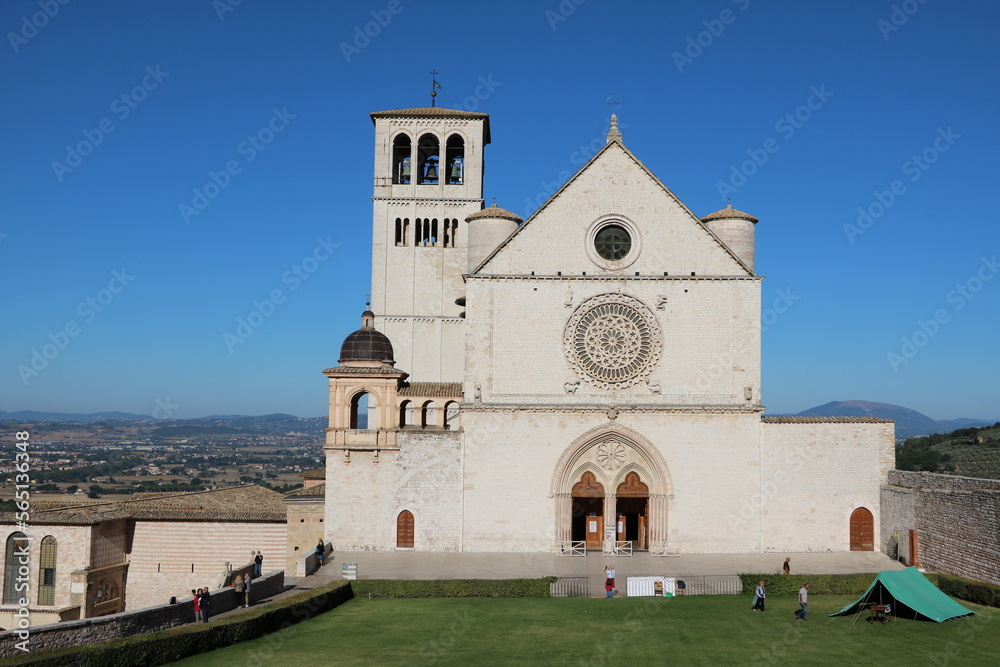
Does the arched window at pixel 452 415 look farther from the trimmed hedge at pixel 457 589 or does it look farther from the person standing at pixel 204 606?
the person standing at pixel 204 606

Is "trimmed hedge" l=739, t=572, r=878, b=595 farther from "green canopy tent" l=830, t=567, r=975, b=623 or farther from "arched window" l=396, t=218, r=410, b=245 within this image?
"arched window" l=396, t=218, r=410, b=245

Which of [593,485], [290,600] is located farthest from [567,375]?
[290,600]

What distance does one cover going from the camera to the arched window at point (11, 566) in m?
35.8

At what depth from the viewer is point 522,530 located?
34.9 meters

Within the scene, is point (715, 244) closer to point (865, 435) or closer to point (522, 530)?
A: point (865, 435)

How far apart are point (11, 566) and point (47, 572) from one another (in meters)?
1.72

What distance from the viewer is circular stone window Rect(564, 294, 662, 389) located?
116ft

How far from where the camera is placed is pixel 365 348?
3706cm

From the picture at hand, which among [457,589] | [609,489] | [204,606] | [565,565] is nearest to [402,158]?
[609,489]

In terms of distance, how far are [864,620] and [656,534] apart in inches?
455

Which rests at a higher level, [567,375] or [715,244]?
[715,244]

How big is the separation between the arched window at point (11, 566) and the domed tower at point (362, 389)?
44.0 ft

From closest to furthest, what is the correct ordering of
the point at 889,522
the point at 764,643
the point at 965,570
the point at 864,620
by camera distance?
the point at 764,643 < the point at 864,620 < the point at 965,570 < the point at 889,522

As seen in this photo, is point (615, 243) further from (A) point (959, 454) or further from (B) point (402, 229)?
(A) point (959, 454)
